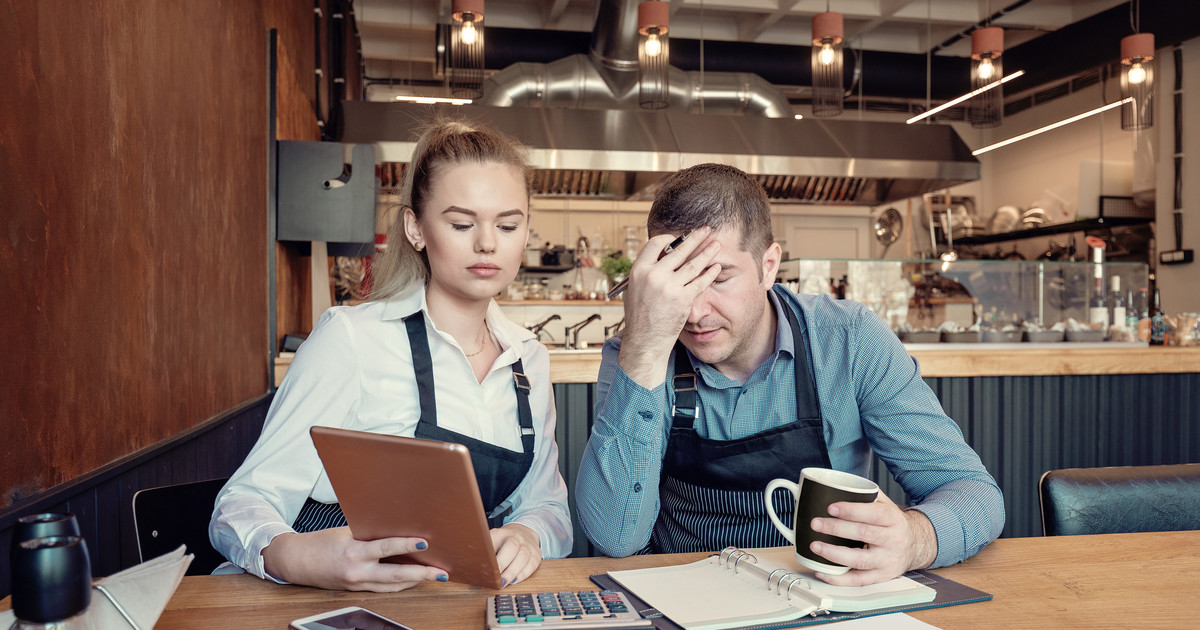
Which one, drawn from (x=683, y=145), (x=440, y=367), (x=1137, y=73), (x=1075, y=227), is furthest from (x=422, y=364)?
(x=1075, y=227)

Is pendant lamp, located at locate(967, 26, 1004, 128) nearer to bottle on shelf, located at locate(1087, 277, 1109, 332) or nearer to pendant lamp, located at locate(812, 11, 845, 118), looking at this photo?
pendant lamp, located at locate(812, 11, 845, 118)

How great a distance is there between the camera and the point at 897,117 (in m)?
9.32

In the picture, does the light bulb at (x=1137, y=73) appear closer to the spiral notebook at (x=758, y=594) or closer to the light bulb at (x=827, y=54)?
the light bulb at (x=827, y=54)

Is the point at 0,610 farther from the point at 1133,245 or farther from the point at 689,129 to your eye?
the point at 1133,245

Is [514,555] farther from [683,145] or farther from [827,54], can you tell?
[683,145]

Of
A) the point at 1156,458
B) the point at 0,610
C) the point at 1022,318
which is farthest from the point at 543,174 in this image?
the point at 0,610

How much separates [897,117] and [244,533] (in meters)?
9.58

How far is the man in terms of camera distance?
1.16 m

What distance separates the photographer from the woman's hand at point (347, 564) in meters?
0.86

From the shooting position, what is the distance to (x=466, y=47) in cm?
443

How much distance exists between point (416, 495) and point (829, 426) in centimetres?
81

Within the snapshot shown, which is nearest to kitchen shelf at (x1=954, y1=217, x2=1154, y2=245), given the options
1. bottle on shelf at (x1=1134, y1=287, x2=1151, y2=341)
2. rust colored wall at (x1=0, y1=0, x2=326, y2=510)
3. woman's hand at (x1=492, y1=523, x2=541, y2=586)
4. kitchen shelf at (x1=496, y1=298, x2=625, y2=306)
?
bottle on shelf at (x1=1134, y1=287, x2=1151, y2=341)

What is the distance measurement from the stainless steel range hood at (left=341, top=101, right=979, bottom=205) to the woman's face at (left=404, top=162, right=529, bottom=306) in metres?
3.79

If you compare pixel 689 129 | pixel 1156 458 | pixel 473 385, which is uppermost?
pixel 689 129
